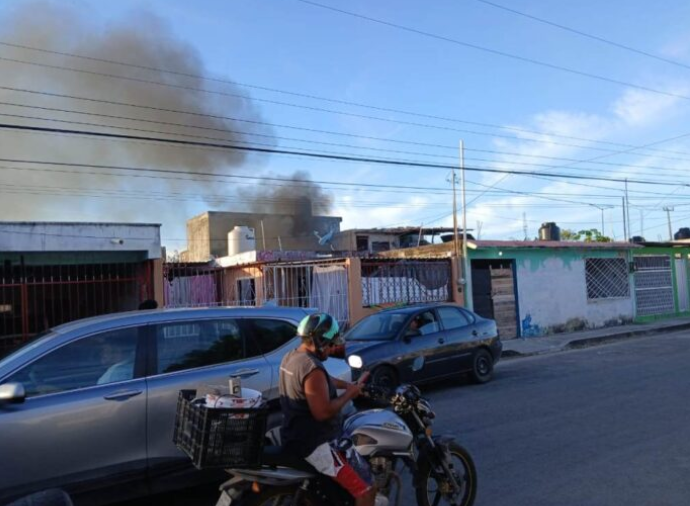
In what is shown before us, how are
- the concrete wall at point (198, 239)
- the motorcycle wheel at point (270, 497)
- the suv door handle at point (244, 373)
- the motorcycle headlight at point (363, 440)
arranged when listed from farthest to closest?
the concrete wall at point (198, 239), the suv door handle at point (244, 373), the motorcycle headlight at point (363, 440), the motorcycle wheel at point (270, 497)

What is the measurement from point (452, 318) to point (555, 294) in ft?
32.3

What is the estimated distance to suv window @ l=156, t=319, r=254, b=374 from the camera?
445 centimetres

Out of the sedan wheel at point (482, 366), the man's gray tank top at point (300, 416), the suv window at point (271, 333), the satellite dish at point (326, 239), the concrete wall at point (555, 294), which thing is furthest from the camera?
the satellite dish at point (326, 239)

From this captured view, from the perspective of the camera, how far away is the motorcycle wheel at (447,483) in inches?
157

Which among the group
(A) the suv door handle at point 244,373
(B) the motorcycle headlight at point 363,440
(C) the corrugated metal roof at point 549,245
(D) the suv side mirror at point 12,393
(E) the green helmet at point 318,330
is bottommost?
(B) the motorcycle headlight at point 363,440

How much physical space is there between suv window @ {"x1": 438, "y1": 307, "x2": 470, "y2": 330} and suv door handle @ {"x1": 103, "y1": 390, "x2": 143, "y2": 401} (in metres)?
6.65

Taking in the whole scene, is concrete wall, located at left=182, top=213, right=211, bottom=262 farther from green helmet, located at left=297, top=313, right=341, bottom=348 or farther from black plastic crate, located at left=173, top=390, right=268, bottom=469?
black plastic crate, located at left=173, top=390, right=268, bottom=469

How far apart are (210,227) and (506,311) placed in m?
28.2

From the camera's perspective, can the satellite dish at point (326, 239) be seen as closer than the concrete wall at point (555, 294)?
No

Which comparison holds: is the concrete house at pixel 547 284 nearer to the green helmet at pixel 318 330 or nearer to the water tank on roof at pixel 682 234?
the water tank on roof at pixel 682 234

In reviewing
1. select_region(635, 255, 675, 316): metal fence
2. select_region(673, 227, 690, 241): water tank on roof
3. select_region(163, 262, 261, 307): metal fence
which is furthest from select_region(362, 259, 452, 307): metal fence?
select_region(673, 227, 690, 241): water tank on roof

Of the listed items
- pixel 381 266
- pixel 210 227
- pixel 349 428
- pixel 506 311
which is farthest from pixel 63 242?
pixel 210 227

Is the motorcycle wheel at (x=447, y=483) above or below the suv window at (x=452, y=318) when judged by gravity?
below

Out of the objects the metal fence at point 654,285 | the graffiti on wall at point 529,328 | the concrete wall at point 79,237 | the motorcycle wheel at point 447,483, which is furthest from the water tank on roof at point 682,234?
the motorcycle wheel at point 447,483
